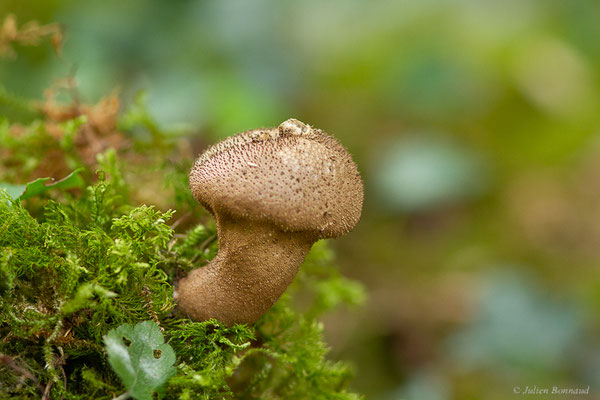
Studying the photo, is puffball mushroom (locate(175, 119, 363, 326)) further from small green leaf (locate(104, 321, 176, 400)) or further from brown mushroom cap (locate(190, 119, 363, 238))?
small green leaf (locate(104, 321, 176, 400))

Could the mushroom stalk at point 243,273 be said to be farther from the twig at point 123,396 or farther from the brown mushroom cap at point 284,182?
the twig at point 123,396

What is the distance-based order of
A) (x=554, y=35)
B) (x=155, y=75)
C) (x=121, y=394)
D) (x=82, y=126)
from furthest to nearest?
(x=554, y=35) < (x=155, y=75) < (x=82, y=126) < (x=121, y=394)

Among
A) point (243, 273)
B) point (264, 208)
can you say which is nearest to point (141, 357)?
point (243, 273)

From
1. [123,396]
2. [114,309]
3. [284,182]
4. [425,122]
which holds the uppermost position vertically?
[425,122]

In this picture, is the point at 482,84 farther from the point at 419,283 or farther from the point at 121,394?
the point at 121,394

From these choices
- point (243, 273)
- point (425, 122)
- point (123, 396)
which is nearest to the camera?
point (123, 396)

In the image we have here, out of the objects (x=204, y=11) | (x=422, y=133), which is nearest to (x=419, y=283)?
(x=422, y=133)

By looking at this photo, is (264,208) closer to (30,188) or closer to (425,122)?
(30,188)

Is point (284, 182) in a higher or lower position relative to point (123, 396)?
higher
